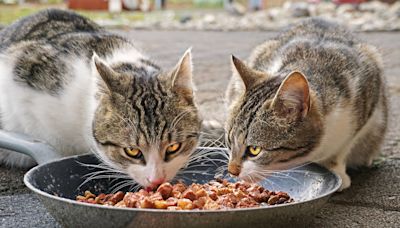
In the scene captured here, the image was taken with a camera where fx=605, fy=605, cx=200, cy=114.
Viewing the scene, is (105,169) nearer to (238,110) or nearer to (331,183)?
(238,110)

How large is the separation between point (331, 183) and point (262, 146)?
27 centimetres

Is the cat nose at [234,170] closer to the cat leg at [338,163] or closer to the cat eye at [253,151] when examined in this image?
the cat eye at [253,151]

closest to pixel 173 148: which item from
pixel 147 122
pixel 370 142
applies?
pixel 147 122

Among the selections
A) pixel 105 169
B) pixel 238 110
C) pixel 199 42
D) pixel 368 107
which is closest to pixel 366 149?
pixel 368 107

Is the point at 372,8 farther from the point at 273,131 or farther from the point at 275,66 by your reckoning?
the point at 273,131

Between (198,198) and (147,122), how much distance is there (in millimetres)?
387

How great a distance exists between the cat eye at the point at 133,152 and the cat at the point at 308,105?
311mm

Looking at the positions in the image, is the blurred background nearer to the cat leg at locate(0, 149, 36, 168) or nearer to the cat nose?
the cat leg at locate(0, 149, 36, 168)

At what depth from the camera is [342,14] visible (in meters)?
11.3

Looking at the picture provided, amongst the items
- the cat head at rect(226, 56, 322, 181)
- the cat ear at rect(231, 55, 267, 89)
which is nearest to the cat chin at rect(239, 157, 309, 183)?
the cat head at rect(226, 56, 322, 181)

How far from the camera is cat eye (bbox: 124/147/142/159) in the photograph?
2023 millimetres

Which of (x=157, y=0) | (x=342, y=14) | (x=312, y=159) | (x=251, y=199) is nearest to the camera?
(x=251, y=199)

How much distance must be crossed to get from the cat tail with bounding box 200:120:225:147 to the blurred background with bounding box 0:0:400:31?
4943 millimetres

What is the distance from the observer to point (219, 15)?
1332cm
